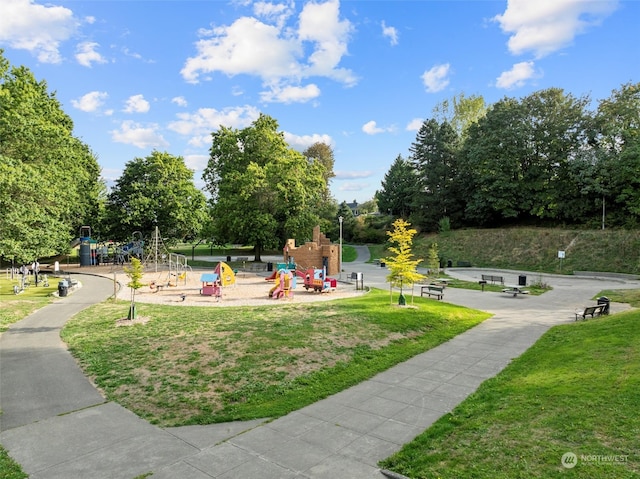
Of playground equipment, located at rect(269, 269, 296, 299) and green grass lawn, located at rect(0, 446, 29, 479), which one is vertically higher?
playground equipment, located at rect(269, 269, 296, 299)

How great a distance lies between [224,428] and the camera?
8227mm

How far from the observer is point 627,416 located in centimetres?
683

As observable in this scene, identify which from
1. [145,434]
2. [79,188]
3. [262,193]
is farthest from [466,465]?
[79,188]

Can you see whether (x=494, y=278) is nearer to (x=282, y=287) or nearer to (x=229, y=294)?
(x=282, y=287)

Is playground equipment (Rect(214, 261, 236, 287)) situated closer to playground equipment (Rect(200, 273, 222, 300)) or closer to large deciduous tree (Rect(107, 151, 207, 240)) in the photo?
playground equipment (Rect(200, 273, 222, 300))

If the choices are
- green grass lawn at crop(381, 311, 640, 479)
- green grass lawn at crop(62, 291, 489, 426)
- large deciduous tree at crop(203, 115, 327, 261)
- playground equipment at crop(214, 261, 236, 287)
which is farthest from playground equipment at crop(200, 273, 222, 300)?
green grass lawn at crop(381, 311, 640, 479)

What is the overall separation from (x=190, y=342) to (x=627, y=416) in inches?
453

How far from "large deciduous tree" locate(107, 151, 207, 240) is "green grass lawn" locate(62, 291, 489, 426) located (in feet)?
80.8

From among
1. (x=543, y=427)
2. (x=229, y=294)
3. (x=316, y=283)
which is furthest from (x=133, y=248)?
(x=543, y=427)

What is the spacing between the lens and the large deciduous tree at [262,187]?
138 ft

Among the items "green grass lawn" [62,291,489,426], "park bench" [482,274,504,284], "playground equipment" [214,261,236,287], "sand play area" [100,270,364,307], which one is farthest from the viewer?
"park bench" [482,274,504,284]
